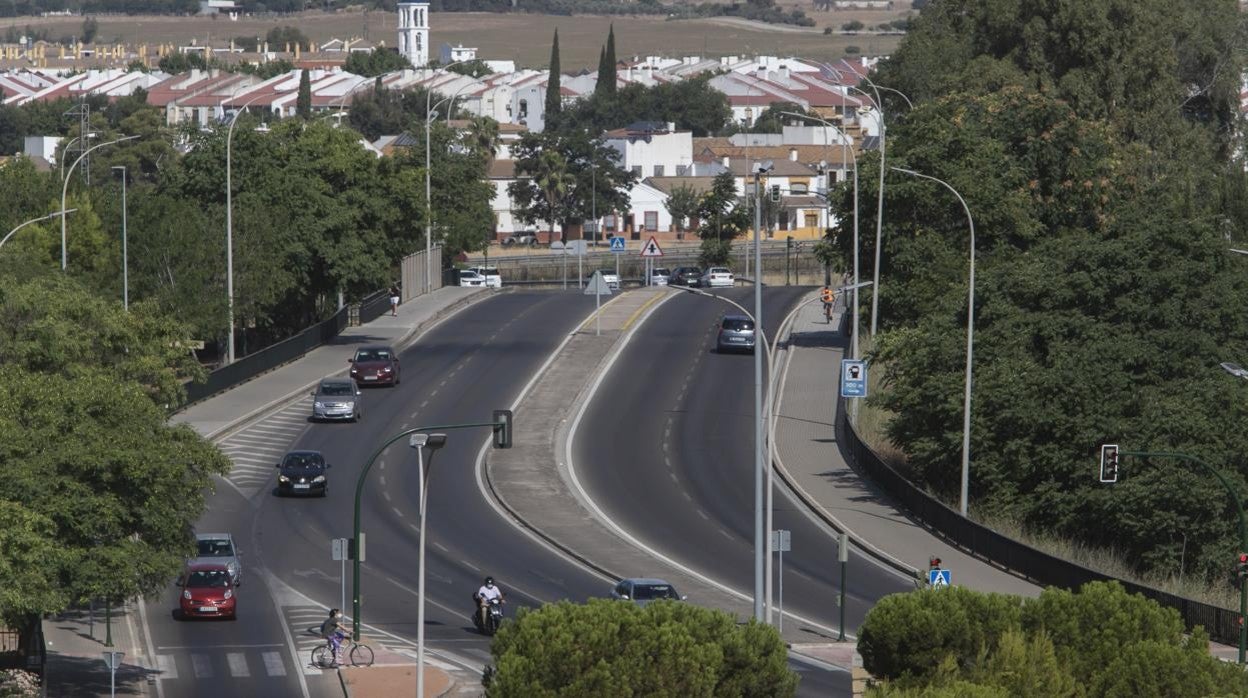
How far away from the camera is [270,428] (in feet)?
197

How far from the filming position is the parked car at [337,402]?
60.3 meters

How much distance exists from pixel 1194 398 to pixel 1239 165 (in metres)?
38.9

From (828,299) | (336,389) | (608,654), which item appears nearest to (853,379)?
(336,389)

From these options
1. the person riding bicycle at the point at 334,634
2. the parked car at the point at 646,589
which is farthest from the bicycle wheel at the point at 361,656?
the parked car at the point at 646,589

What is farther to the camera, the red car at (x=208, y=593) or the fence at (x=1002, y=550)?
the red car at (x=208, y=593)

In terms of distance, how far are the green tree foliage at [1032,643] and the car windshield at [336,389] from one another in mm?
36549

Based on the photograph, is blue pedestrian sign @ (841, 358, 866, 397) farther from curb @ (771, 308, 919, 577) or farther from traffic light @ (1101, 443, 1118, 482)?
traffic light @ (1101, 443, 1118, 482)

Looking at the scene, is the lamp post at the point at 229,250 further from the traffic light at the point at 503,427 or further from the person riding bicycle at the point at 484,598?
the traffic light at the point at 503,427

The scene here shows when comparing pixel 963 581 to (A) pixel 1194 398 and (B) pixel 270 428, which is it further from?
(B) pixel 270 428

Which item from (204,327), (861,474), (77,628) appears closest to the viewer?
(77,628)

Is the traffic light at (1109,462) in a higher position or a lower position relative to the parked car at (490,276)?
higher

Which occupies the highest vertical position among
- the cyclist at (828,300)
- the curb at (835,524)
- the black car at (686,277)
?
the cyclist at (828,300)

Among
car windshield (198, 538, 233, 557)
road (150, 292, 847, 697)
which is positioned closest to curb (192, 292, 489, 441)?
road (150, 292, 847, 697)

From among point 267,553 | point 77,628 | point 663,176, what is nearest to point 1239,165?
point 267,553
